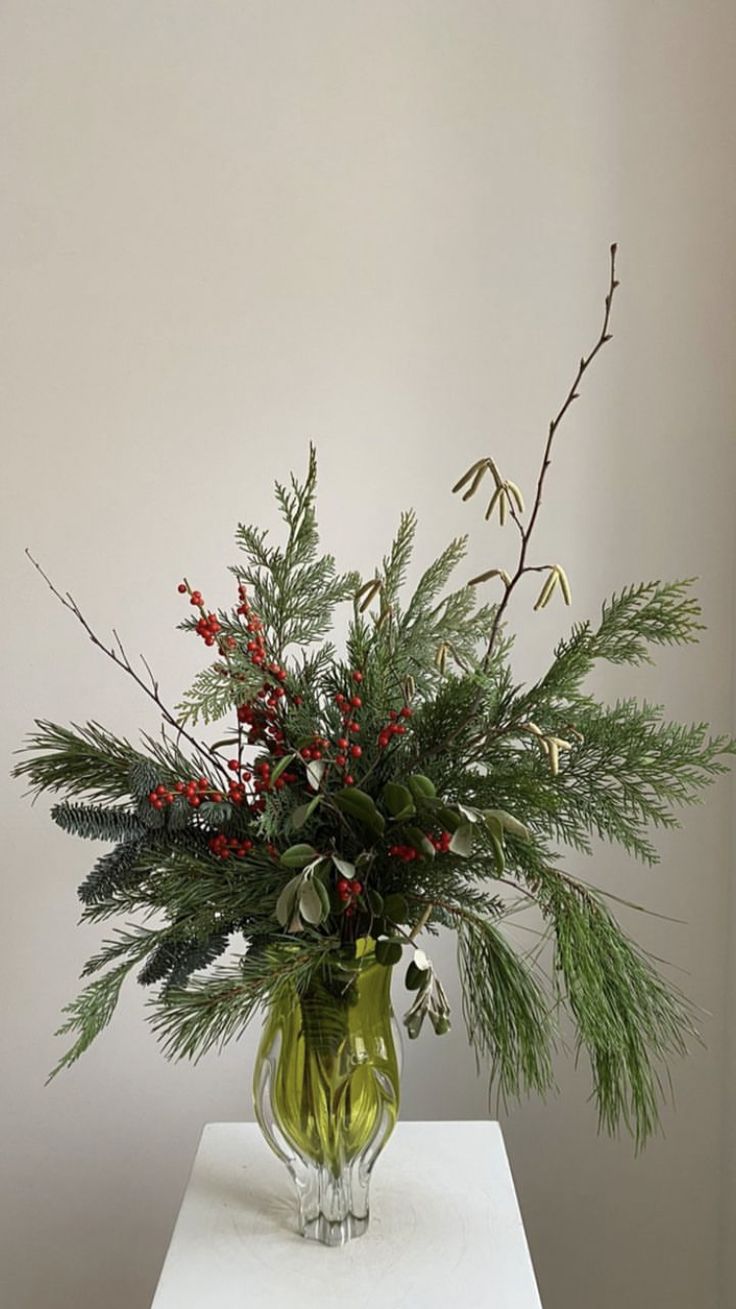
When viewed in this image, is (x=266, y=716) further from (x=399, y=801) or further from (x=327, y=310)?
(x=327, y=310)

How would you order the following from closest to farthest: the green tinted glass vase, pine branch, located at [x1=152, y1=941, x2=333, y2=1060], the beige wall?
pine branch, located at [x1=152, y1=941, x2=333, y2=1060], the green tinted glass vase, the beige wall

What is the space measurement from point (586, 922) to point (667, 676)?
0.55 metres

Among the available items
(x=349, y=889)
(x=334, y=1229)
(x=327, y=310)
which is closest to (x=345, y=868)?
(x=349, y=889)

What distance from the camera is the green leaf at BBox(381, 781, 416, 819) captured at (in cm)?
89

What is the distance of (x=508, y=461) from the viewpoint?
1.41 metres

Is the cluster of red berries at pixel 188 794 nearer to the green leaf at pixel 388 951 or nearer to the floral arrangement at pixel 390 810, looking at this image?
the floral arrangement at pixel 390 810

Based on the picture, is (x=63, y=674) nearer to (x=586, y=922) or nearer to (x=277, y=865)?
(x=277, y=865)

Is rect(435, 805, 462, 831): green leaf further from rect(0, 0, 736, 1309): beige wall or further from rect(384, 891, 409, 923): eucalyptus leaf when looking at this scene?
rect(0, 0, 736, 1309): beige wall

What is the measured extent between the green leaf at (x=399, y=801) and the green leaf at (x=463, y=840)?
0.03m

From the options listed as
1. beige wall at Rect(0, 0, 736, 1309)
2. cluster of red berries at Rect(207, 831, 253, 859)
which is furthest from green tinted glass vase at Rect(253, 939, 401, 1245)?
beige wall at Rect(0, 0, 736, 1309)

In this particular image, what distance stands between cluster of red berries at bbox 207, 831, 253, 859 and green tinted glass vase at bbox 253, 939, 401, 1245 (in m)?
0.11

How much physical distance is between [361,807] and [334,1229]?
14.4 inches

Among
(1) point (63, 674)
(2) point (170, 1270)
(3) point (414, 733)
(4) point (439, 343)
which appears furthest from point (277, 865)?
(4) point (439, 343)

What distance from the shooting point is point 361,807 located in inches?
35.7
